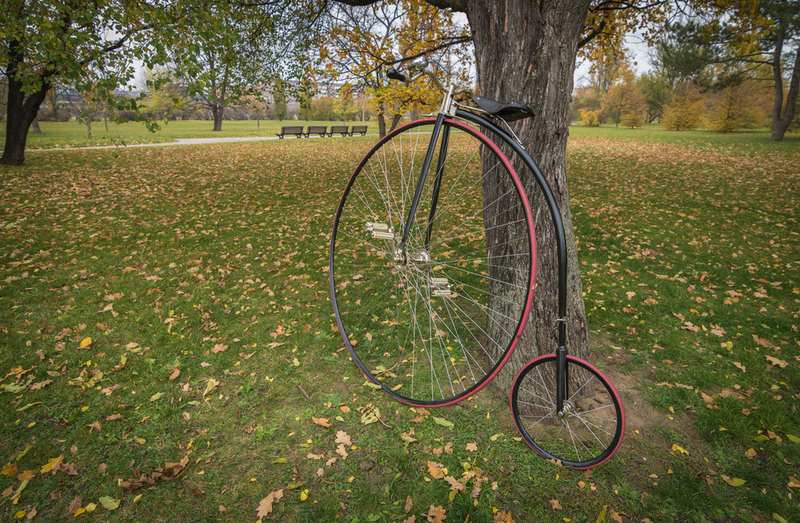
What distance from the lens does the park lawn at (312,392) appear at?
215 cm

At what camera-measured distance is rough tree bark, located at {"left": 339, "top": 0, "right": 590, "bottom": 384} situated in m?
2.33

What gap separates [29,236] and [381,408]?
20.7 ft

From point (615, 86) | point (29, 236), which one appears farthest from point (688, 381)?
point (615, 86)

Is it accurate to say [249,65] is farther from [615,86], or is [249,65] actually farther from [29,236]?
[615,86]

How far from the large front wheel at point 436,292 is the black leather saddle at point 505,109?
0.13 metres

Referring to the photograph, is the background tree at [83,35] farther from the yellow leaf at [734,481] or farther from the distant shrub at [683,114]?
the distant shrub at [683,114]

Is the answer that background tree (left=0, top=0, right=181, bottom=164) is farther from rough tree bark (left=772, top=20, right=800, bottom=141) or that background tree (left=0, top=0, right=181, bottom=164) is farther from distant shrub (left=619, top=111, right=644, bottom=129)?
distant shrub (left=619, top=111, right=644, bottom=129)

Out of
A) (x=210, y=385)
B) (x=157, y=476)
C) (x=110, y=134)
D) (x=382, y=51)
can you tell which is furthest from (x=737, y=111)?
(x=110, y=134)

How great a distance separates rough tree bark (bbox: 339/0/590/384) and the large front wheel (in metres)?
0.15

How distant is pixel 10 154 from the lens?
37.2ft

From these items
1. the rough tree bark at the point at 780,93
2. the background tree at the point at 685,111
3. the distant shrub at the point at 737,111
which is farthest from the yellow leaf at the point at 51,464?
the background tree at the point at 685,111

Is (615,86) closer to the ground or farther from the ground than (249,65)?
farther from the ground

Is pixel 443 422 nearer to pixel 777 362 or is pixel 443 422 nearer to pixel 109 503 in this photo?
pixel 109 503

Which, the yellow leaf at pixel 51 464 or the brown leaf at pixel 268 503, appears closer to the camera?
the brown leaf at pixel 268 503
